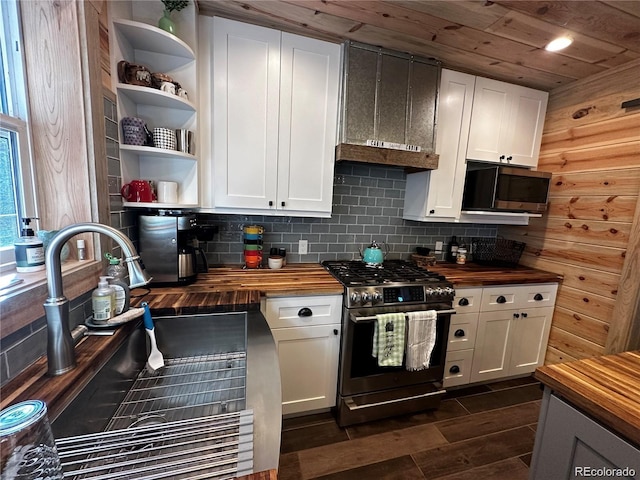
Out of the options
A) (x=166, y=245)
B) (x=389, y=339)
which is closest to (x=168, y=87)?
(x=166, y=245)

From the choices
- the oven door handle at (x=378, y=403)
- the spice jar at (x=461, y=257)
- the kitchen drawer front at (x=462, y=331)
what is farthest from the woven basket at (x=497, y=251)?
the oven door handle at (x=378, y=403)

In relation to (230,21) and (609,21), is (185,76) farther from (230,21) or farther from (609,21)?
(609,21)

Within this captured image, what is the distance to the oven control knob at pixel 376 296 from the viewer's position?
1.70 metres

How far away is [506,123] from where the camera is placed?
89.0 inches

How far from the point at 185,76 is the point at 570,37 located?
91.9 inches

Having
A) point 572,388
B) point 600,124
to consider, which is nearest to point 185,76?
point 572,388

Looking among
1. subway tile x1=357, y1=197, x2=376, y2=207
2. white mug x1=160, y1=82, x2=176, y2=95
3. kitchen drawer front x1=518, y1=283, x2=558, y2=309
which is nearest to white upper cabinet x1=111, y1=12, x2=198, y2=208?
white mug x1=160, y1=82, x2=176, y2=95

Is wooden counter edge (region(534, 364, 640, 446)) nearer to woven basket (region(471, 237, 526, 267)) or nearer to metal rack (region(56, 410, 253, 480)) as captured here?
metal rack (region(56, 410, 253, 480))

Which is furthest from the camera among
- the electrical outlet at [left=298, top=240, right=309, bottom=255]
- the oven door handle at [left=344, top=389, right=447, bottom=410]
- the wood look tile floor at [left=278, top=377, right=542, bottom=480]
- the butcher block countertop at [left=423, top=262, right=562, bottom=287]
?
the electrical outlet at [left=298, top=240, right=309, bottom=255]

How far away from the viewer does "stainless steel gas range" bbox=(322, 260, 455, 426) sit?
170 cm

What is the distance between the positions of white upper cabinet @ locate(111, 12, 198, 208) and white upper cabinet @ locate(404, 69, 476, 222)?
5.62ft

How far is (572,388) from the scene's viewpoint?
855 mm

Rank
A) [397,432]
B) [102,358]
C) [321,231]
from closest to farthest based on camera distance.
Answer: [102,358] → [397,432] → [321,231]

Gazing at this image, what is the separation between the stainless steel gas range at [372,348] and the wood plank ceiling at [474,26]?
61.4 inches
